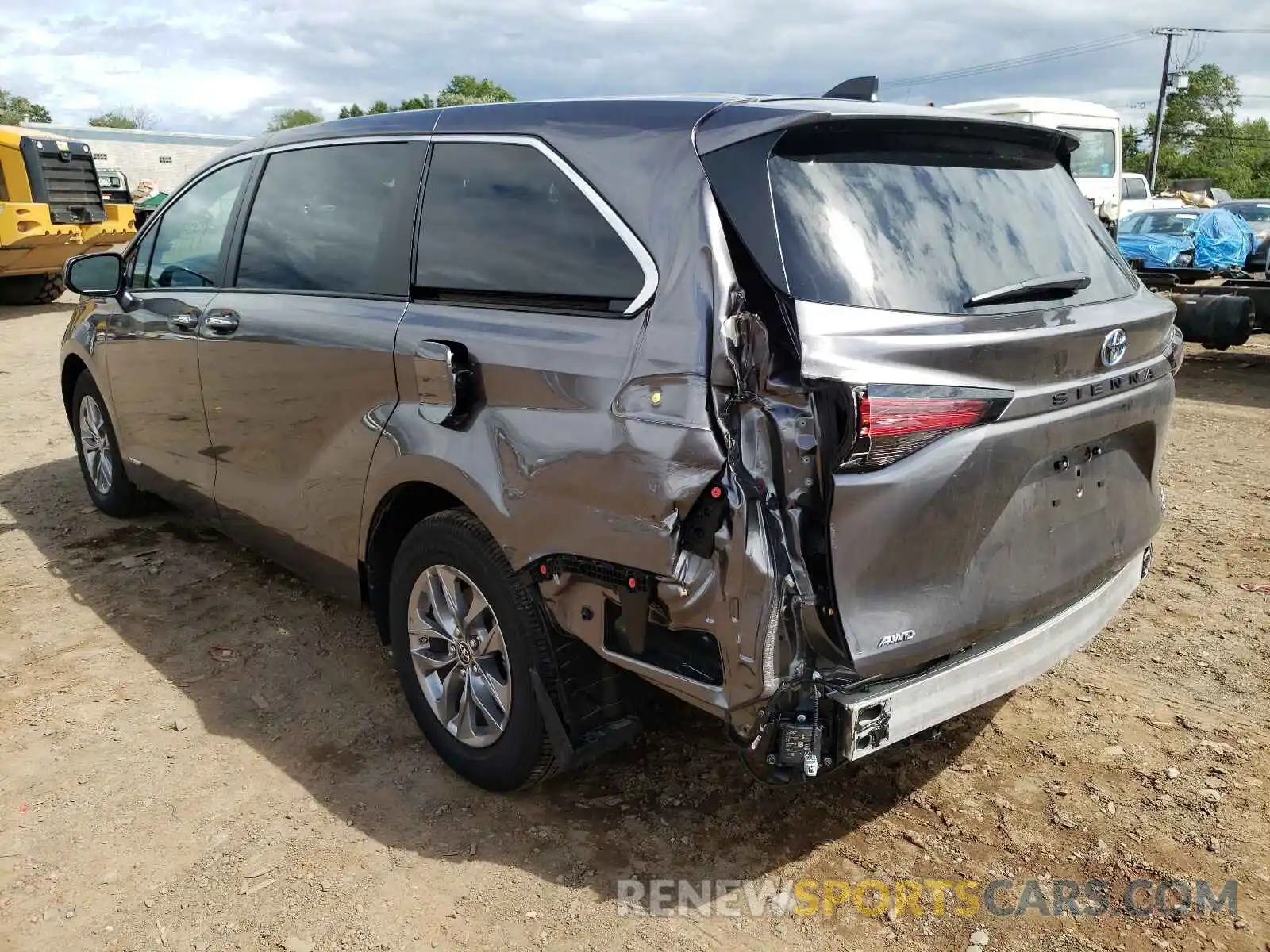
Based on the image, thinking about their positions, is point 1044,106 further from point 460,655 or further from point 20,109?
point 20,109

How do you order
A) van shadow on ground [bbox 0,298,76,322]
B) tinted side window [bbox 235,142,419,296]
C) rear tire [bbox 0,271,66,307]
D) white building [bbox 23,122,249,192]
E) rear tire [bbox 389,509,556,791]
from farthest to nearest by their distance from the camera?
1. white building [bbox 23,122,249,192]
2. rear tire [bbox 0,271,66,307]
3. van shadow on ground [bbox 0,298,76,322]
4. tinted side window [bbox 235,142,419,296]
5. rear tire [bbox 389,509,556,791]

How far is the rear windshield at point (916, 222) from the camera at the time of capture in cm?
237

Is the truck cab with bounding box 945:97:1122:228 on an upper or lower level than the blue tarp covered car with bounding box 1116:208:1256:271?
upper

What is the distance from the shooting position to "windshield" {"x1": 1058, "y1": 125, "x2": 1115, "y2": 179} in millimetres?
16812

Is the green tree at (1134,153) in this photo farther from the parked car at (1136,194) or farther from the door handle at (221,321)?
the door handle at (221,321)

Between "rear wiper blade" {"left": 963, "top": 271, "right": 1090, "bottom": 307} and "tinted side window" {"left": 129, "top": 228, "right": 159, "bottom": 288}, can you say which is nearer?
"rear wiper blade" {"left": 963, "top": 271, "right": 1090, "bottom": 307}

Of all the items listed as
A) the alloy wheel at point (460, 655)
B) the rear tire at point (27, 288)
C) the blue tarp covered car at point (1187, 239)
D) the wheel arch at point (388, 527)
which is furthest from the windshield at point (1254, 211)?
the rear tire at point (27, 288)

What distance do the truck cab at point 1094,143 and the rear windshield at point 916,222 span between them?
48.3 feet

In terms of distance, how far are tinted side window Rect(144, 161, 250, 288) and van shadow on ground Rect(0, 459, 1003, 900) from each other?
1.49m

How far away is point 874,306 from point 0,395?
971cm

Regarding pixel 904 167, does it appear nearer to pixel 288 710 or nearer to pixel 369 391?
pixel 369 391

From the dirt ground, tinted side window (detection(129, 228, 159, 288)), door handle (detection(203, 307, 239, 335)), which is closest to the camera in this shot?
the dirt ground

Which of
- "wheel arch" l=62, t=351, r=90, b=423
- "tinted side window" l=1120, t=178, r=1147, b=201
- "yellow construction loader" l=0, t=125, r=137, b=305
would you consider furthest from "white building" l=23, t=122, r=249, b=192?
"wheel arch" l=62, t=351, r=90, b=423

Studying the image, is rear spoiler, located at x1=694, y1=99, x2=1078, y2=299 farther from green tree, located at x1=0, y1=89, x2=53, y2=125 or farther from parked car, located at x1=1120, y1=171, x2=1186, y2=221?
green tree, located at x1=0, y1=89, x2=53, y2=125
